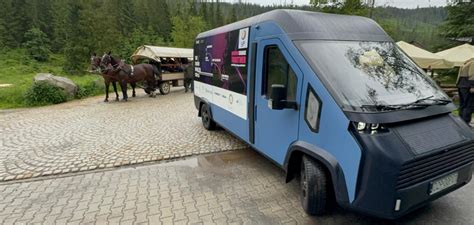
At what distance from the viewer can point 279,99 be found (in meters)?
3.28

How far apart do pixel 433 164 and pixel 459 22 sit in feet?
63.9

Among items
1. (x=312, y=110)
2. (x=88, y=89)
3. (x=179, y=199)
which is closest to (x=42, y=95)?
(x=88, y=89)

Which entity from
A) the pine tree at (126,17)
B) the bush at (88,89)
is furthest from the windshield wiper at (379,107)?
the pine tree at (126,17)

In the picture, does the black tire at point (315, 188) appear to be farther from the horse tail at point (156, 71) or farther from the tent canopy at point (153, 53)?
the tent canopy at point (153, 53)

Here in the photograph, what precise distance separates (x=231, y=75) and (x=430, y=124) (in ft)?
11.4

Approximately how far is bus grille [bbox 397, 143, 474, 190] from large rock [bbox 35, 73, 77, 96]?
47.9 feet

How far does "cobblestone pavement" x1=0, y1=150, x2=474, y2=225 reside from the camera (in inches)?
133

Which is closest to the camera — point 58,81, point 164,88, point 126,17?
point 58,81

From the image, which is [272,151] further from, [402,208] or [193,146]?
[193,146]

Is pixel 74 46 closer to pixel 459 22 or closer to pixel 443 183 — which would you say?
pixel 459 22

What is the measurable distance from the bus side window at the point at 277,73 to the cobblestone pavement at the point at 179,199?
148 cm

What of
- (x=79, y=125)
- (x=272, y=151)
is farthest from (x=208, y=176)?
(x=79, y=125)

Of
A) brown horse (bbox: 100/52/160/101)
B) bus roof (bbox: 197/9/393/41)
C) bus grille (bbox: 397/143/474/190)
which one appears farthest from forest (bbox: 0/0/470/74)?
bus grille (bbox: 397/143/474/190)

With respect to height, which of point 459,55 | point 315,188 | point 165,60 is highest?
point 459,55
